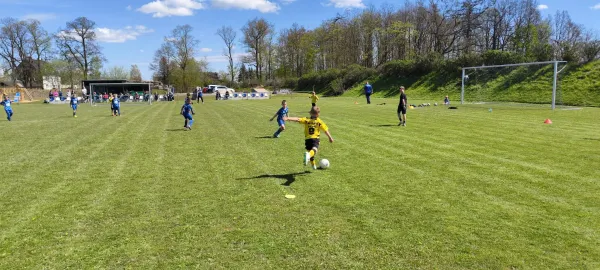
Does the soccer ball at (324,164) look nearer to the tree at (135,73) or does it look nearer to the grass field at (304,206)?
the grass field at (304,206)

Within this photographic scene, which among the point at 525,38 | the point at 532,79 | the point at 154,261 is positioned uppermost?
the point at 525,38

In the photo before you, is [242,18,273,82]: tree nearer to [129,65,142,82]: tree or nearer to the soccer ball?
[129,65,142,82]: tree

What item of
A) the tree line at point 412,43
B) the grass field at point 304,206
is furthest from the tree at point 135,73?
the grass field at point 304,206

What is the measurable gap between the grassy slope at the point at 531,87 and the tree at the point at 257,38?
45.1 m

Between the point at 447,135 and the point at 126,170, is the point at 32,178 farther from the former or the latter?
the point at 447,135

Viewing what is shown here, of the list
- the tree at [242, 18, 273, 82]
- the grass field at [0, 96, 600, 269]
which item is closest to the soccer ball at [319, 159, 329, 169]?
the grass field at [0, 96, 600, 269]

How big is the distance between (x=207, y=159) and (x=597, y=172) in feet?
30.1

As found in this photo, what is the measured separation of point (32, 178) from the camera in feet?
27.5

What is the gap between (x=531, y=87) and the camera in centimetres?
3256

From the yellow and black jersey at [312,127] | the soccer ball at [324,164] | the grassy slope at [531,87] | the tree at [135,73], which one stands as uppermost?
the tree at [135,73]

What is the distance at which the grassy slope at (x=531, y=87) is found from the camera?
2903cm

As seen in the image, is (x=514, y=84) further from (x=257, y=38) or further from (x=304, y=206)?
(x=257, y=38)

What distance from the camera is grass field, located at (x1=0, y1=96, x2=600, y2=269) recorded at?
4562 mm

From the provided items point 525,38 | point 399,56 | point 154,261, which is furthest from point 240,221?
point 399,56
